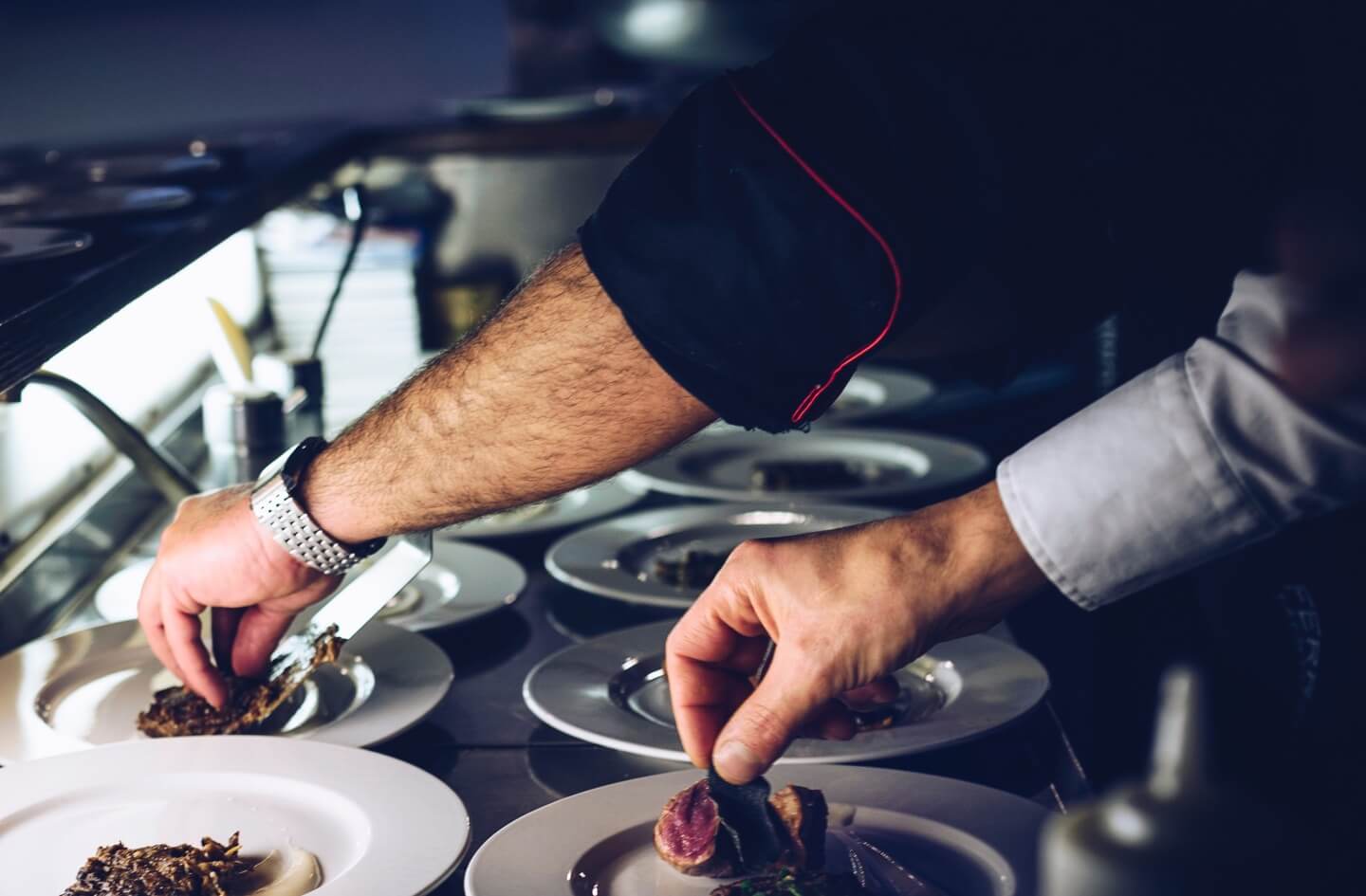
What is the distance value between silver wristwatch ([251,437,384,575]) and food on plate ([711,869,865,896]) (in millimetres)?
533

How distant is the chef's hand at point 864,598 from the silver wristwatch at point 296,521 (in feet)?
1.64

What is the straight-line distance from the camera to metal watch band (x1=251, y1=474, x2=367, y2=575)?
51.7 inches

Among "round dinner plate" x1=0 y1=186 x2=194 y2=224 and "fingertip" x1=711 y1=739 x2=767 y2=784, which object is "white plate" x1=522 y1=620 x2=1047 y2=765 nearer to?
"fingertip" x1=711 y1=739 x2=767 y2=784

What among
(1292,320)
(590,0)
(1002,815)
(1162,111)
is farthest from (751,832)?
(590,0)

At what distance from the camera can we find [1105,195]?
3.82ft

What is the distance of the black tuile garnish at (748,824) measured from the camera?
1039mm

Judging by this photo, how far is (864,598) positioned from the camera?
38.3 inches

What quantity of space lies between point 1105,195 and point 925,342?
162cm

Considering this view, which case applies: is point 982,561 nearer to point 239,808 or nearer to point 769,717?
point 769,717

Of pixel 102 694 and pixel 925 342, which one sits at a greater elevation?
pixel 925 342

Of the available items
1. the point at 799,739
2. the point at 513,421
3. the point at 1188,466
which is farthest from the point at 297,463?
the point at 1188,466

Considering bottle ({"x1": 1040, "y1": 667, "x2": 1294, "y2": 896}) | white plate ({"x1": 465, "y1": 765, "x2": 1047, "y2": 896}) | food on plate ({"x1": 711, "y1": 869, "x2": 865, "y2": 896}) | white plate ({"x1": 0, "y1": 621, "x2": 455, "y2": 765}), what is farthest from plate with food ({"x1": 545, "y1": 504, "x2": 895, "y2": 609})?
bottle ({"x1": 1040, "y1": 667, "x2": 1294, "y2": 896})

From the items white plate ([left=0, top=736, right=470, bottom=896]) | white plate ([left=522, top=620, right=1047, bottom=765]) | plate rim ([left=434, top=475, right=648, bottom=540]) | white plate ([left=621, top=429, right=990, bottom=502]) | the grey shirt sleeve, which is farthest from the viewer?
white plate ([left=621, top=429, right=990, bottom=502])

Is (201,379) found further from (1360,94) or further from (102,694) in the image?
(1360,94)
